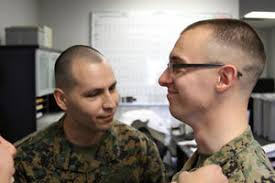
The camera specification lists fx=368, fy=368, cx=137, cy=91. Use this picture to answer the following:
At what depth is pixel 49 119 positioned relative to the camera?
11.9 ft

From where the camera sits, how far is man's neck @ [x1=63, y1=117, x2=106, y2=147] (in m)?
1.57

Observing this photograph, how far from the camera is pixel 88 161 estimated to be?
155 centimetres

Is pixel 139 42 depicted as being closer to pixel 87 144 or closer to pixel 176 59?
pixel 87 144

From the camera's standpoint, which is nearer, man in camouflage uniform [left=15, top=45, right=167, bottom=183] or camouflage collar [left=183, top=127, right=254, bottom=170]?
camouflage collar [left=183, top=127, right=254, bottom=170]

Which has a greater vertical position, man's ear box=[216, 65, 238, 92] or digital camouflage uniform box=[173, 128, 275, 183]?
man's ear box=[216, 65, 238, 92]

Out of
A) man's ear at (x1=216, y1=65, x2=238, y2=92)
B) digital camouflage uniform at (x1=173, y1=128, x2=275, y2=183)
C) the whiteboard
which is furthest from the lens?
the whiteboard

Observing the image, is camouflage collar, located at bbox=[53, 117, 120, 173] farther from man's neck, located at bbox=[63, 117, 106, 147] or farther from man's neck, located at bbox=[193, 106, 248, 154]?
man's neck, located at bbox=[193, 106, 248, 154]

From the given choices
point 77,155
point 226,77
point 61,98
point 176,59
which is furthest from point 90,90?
point 226,77

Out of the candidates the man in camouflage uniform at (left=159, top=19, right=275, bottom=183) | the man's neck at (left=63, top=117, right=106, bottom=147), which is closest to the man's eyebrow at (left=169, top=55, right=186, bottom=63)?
the man in camouflage uniform at (left=159, top=19, right=275, bottom=183)

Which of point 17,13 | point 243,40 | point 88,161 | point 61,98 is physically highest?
point 17,13

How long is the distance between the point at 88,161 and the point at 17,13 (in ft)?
9.99

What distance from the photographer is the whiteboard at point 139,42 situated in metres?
4.82

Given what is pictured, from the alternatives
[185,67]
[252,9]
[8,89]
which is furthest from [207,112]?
[8,89]

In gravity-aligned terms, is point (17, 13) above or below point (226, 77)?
above
